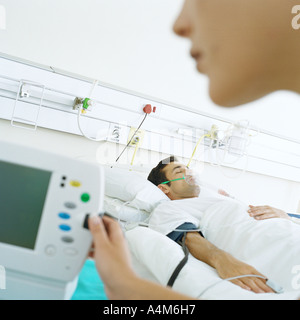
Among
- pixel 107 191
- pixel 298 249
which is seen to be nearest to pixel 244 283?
pixel 298 249

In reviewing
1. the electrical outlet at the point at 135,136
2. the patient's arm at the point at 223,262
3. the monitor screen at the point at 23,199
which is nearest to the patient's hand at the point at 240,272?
the patient's arm at the point at 223,262

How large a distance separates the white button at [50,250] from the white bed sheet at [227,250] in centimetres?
31

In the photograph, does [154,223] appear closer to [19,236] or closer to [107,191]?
[107,191]

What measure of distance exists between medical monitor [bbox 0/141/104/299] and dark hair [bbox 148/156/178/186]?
110 cm

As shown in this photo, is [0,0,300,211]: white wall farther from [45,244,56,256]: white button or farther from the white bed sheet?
[45,244,56,256]: white button

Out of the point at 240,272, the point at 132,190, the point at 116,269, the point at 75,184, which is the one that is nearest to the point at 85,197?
the point at 75,184

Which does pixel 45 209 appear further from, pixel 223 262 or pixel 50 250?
pixel 223 262

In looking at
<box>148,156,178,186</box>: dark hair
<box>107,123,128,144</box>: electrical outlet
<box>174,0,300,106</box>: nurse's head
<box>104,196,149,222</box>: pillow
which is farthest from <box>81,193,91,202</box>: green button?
<box>148,156,178,186</box>: dark hair

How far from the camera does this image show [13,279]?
462mm

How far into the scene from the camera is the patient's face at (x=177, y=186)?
146cm

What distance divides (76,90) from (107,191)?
55 centimetres

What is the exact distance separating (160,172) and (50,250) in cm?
114

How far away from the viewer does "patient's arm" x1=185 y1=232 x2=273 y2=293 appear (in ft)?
2.26

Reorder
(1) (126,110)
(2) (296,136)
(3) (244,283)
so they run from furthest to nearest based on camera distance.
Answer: (2) (296,136) → (1) (126,110) → (3) (244,283)
